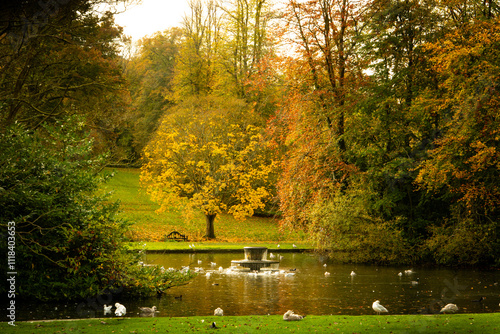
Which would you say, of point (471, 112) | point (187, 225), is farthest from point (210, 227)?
point (471, 112)

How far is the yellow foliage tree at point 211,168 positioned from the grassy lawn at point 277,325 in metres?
21.0

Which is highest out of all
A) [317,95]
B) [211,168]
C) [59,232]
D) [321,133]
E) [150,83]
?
[150,83]

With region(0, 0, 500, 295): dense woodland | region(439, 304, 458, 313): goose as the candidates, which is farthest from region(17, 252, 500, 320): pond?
region(0, 0, 500, 295): dense woodland

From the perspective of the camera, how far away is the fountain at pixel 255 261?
20469 mm

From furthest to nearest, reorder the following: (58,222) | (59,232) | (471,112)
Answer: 1. (471,112)
2. (58,222)
3. (59,232)

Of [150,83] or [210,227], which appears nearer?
[210,227]

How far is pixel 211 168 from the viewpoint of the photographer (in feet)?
109

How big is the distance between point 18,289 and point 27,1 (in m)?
6.88

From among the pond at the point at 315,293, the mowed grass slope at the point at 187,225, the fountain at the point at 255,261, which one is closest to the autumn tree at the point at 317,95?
the fountain at the point at 255,261

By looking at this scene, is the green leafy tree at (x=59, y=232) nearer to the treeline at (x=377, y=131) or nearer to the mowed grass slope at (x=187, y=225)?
the treeline at (x=377, y=131)

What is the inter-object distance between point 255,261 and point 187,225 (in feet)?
60.3

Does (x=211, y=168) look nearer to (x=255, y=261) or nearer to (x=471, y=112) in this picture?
(x=255, y=261)

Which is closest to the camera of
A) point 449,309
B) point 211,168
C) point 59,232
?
point 449,309

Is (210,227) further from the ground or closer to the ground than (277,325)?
closer to the ground
